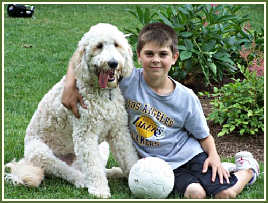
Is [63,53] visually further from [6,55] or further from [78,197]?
[78,197]

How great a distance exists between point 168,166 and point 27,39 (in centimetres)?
640

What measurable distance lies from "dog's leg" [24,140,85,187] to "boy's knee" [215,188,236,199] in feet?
4.25

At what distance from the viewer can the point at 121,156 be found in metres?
3.85

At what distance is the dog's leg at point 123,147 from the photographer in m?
3.78

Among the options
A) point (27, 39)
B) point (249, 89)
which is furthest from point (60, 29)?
point (249, 89)

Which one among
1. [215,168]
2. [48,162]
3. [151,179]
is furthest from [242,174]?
[48,162]

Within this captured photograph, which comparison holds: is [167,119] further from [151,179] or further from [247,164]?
[247,164]

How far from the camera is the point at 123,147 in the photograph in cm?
380

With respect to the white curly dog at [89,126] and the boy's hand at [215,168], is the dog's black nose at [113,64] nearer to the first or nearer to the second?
the white curly dog at [89,126]

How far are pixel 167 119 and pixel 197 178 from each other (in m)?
0.60

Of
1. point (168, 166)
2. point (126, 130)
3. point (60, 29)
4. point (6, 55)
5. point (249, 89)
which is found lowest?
point (168, 166)

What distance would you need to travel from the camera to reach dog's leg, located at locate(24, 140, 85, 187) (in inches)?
152

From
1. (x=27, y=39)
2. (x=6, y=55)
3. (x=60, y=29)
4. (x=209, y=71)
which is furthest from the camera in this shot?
(x=60, y=29)

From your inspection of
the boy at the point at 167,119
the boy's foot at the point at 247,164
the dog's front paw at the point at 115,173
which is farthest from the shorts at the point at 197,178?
the dog's front paw at the point at 115,173
